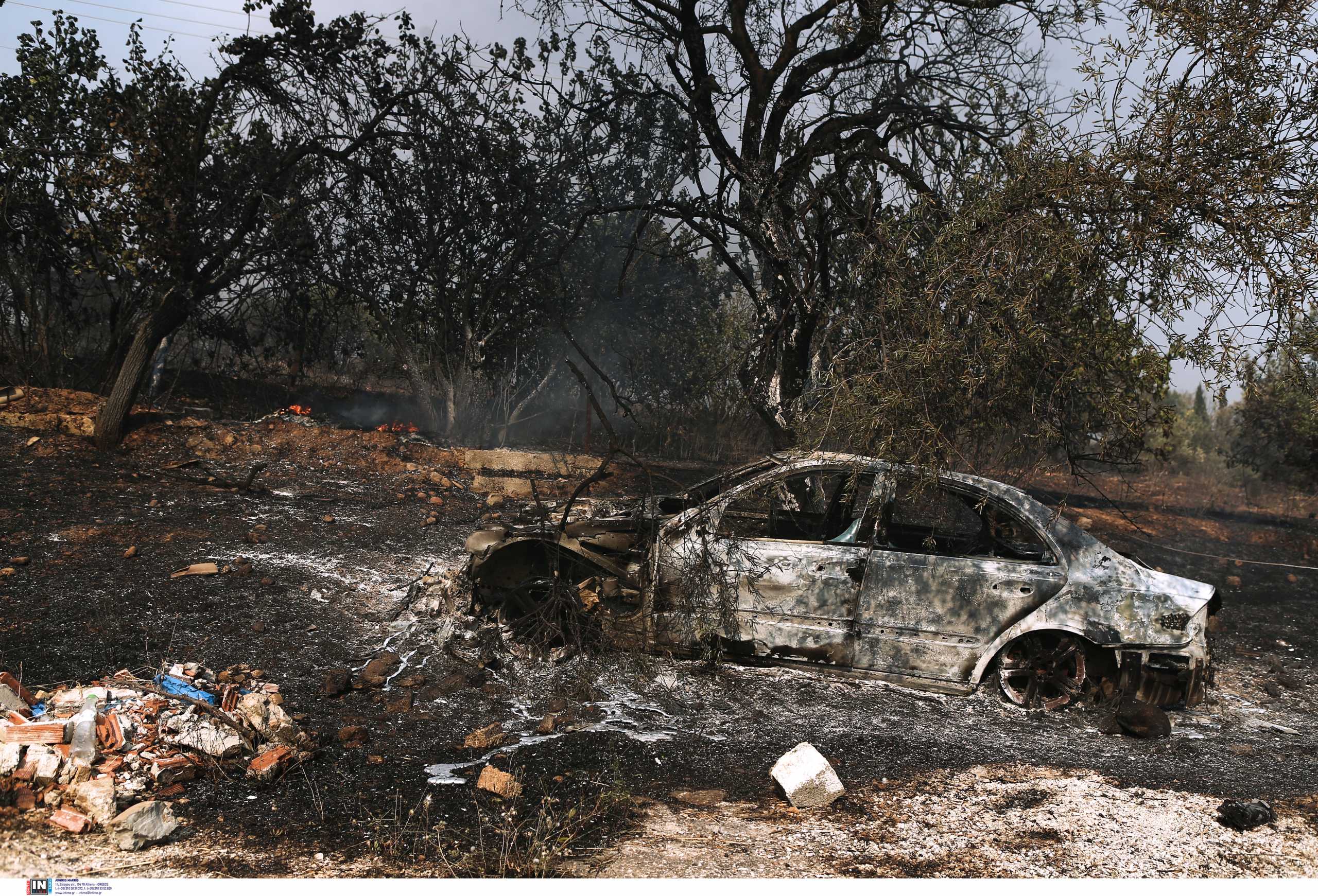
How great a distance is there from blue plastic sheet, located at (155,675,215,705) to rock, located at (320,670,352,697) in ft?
2.03

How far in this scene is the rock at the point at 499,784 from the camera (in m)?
3.96

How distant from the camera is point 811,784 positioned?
407 centimetres

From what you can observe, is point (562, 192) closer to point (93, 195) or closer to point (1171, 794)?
point (93, 195)

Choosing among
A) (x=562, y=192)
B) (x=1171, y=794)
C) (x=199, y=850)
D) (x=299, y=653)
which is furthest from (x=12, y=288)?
(x=1171, y=794)

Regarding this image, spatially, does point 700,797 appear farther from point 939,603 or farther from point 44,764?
point 44,764

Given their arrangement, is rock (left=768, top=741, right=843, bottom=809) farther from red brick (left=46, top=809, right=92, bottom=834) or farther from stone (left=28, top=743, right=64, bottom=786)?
stone (left=28, top=743, right=64, bottom=786)

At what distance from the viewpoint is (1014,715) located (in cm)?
532

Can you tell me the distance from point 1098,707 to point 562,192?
11.7 m

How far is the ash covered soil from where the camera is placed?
11.5ft

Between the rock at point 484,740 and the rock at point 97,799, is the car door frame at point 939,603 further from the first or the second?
the rock at point 97,799

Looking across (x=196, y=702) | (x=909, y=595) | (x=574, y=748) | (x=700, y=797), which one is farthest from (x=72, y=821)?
(x=909, y=595)

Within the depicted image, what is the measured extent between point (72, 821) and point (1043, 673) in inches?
200

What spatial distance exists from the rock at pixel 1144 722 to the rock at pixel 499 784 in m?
3.58
